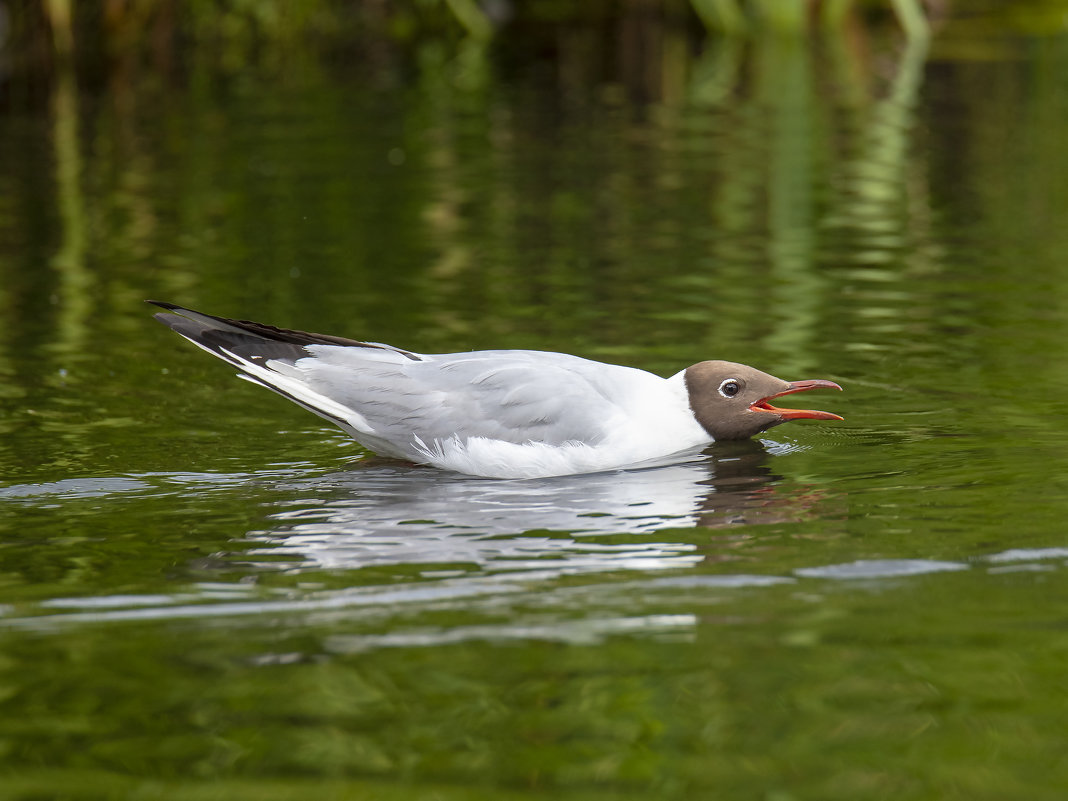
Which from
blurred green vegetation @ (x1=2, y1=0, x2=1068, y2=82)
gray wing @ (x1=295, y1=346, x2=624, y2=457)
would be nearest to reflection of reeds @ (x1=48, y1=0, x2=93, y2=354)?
blurred green vegetation @ (x1=2, y1=0, x2=1068, y2=82)

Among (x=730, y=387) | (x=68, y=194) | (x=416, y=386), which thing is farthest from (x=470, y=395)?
(x=68, y=194)

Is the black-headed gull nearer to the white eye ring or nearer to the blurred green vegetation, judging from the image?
the white eye ring

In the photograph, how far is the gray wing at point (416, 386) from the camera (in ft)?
21.1

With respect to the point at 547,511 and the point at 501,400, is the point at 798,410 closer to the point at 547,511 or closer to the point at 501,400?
the point at 501,400

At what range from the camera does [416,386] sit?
21.7ft

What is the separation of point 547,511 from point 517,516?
126 mm

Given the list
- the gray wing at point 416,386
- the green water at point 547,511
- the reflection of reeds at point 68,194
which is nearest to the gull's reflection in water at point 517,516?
the green water at point 547,511

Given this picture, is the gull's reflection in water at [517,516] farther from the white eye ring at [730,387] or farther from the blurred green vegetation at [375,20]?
the blurred green vegetation at [375,20]

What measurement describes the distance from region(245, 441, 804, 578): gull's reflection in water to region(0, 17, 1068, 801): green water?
2 centimetres

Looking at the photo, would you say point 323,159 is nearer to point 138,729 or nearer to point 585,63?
point 585,63

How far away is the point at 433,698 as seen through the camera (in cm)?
429

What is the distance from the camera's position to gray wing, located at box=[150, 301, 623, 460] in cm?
643

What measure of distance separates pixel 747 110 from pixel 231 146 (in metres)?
5.79

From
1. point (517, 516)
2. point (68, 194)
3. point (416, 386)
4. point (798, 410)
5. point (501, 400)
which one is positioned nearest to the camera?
point (517, 516)
